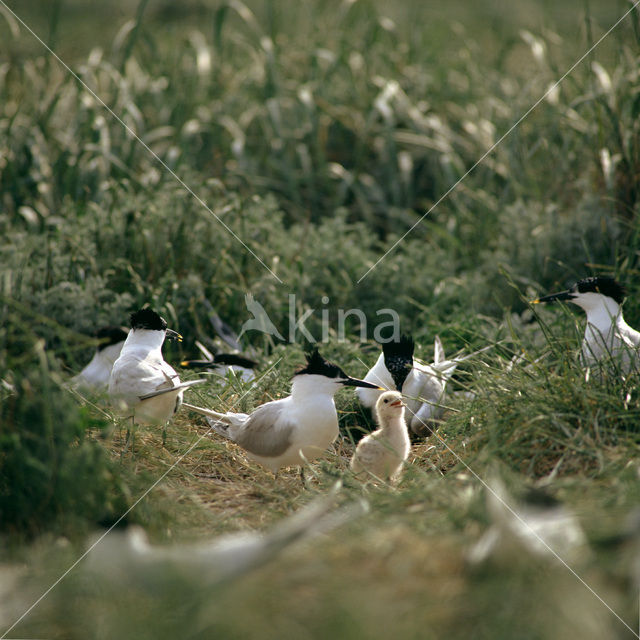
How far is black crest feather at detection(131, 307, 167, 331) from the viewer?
345 cm

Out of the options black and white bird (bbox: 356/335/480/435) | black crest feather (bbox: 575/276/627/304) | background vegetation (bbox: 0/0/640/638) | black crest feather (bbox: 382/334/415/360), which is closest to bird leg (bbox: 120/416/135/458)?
background vegetation (bbox: 0/0/640/638)

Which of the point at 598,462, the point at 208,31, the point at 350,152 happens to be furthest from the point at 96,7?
the point at 598,462

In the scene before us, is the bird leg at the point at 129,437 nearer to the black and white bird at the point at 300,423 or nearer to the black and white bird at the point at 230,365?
the black and white bird at the point at 300,423

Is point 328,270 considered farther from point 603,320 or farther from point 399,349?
point 603,320

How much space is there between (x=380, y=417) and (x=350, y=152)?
12.7 ft

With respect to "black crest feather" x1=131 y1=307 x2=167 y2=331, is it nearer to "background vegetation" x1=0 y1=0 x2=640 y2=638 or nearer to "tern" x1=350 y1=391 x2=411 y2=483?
"background vegetation" x1=0 y1=0 x2=640 y2=638

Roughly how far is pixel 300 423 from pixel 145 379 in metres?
0.71

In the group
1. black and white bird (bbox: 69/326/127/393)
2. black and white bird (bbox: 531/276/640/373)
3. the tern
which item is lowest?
black and white bird (bbox: 69/326/127/393)

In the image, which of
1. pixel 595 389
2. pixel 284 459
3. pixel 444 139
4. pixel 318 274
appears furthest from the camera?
pixel 444 139

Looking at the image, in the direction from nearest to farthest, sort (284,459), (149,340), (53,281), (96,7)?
(284,459) < (149,340) < (53,281) < (96,7)

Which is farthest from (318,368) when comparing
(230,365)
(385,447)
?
(230,365)

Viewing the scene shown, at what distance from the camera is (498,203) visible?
18.5 ft

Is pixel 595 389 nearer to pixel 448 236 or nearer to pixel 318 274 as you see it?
pixel 318 274

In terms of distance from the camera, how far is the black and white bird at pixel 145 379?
321cm
